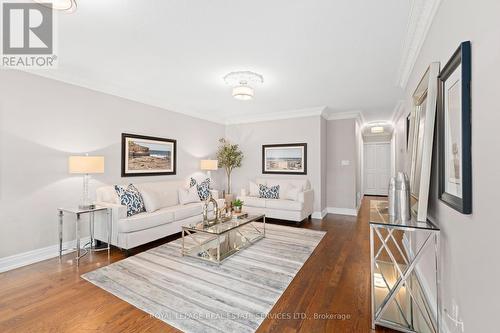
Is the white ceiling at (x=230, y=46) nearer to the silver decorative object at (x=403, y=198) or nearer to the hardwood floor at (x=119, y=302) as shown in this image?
the silver decorative object at (x=403, y=198)

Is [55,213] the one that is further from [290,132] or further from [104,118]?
[290,132]

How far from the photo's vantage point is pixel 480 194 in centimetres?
111

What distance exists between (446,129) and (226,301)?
7.17ft

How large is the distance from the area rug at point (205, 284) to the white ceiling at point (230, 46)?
254 centimetres

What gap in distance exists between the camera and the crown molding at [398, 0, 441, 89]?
1916 millimetres

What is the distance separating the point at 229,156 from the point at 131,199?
3041mm

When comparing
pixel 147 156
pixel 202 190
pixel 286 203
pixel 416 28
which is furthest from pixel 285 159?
pixel 416 28

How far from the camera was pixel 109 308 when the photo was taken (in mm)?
2021

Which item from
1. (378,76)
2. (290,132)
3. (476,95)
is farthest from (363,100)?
(476,95)

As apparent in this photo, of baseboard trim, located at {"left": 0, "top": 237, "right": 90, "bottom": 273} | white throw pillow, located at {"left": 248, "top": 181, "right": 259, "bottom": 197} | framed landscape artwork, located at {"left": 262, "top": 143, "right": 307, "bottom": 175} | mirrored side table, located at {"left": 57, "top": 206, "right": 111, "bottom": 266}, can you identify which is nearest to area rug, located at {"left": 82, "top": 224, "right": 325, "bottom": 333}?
mirrored side table, located at {"left": 57, "top": 206, "right": 111, "bottom": 266}

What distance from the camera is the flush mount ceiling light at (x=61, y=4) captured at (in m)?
1.86

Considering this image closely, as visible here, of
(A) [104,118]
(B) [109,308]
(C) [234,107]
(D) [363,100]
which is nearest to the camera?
(B) [109,308]

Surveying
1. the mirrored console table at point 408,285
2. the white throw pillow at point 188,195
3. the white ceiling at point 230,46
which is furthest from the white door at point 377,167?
the white throw pillow at point 188,195

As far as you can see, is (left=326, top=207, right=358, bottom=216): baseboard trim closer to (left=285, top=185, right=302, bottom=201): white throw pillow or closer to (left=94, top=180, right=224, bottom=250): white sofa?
(left=285, top=185, right=302, bottom=201): white throw pillow
